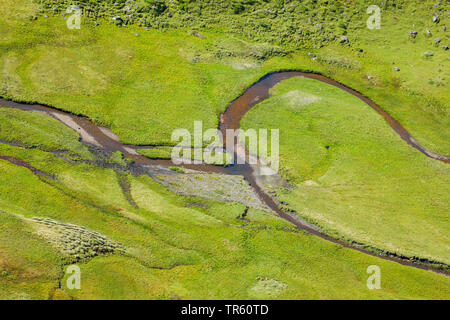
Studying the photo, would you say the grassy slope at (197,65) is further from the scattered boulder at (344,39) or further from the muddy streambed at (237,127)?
the muddy streambed at (237,127)

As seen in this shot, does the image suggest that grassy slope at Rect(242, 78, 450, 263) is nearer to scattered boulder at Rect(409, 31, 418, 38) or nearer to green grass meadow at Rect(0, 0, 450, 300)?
green grass meadow at Rect(0, 0, 450, 300)

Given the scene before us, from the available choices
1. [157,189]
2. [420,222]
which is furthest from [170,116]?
[420,222]

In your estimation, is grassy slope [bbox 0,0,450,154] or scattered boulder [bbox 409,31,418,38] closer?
grassy slope [bbox 0,0,450,154]

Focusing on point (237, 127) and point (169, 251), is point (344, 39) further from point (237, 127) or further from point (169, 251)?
point (169, 251)

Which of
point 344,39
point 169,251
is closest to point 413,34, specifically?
point 344,39

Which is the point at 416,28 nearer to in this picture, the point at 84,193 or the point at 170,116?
the point at 170,116

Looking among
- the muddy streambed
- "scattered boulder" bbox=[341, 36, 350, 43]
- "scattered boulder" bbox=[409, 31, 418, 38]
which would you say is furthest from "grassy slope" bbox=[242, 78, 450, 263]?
"scattered boulder" bbox=[409, 31, 418, 38]

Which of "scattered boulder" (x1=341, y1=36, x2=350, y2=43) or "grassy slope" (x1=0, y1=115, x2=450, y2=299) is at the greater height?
"scattered boulder" (x1=341, y1=36, x2=350, y2=43)
